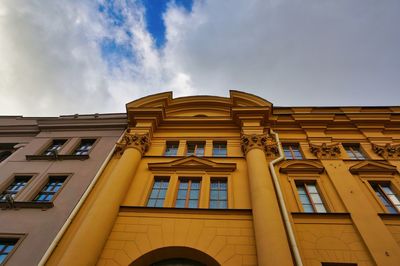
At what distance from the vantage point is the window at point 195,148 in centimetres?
1545

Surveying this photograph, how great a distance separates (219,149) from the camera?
51.4 ft

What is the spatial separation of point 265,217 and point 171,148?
8439 mm

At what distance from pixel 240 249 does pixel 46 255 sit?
7066 mm

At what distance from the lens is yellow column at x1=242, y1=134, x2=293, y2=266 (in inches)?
312

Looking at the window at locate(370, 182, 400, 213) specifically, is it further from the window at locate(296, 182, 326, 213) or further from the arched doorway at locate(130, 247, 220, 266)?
the arched doorway at locate(130, 247, 220, 266)

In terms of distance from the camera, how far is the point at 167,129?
17.2 m

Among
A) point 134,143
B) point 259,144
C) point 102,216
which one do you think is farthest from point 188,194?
point 259,144

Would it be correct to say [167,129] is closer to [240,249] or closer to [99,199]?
[99,199]

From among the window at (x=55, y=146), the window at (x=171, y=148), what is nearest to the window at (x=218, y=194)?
the window at (x=171, y=148)

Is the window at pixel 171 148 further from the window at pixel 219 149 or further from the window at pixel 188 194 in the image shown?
the window at pixel 188 194

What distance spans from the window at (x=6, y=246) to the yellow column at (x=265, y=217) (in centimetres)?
968

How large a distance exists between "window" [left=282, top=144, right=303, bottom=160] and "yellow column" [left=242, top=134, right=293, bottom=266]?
2.32 m

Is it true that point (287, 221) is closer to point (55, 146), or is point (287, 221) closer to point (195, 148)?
point (195, 148)

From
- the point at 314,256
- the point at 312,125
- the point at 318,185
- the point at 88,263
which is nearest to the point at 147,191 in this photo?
the point at 88,263
